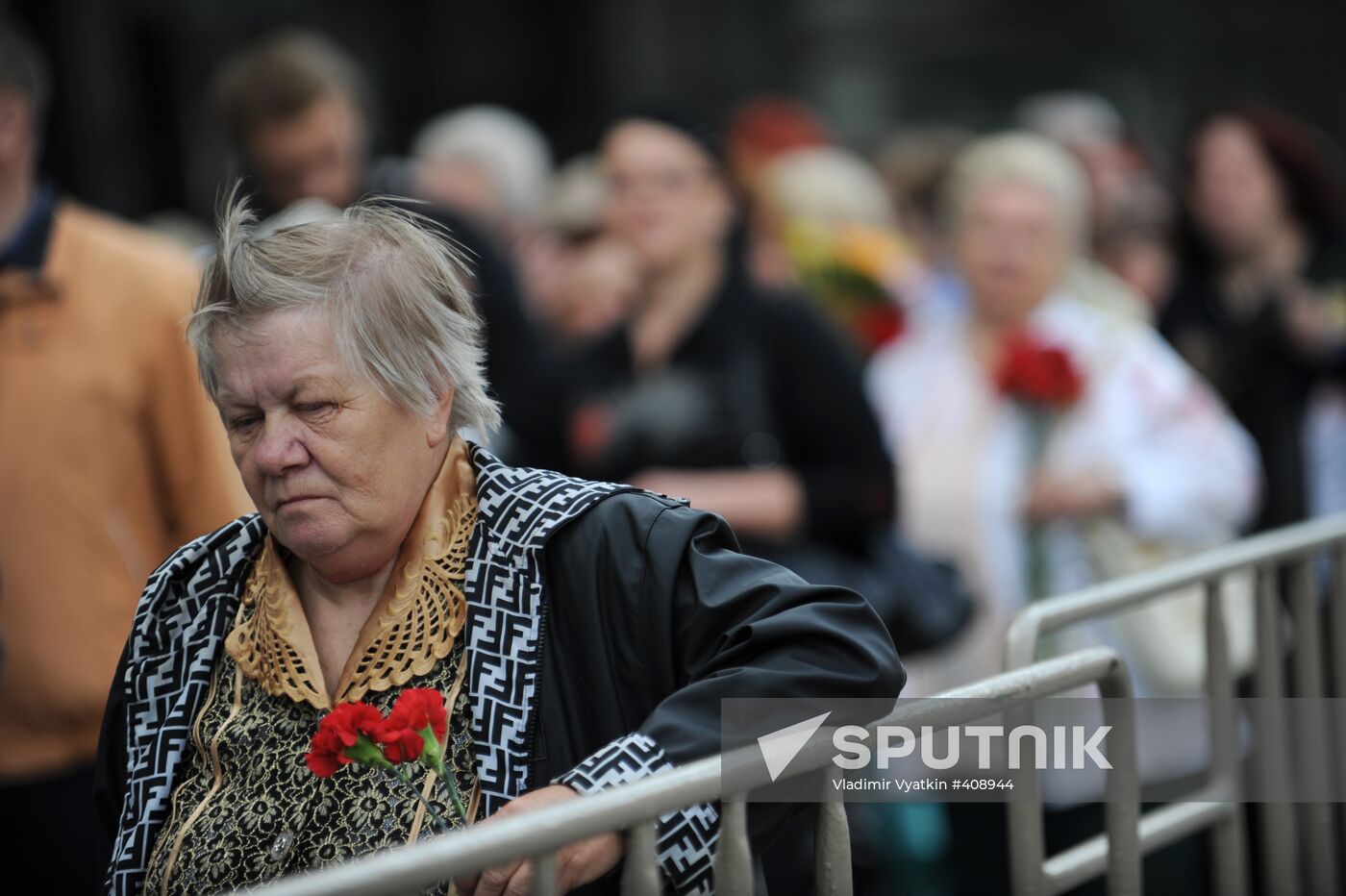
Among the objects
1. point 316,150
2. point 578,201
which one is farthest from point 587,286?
point 316,150

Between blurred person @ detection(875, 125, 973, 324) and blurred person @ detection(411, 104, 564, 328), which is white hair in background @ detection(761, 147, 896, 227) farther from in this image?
blurred person @ detection(411, 104, 564, 328)

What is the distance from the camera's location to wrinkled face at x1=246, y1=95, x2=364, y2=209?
426 centimetres

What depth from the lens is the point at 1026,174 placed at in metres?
5.06

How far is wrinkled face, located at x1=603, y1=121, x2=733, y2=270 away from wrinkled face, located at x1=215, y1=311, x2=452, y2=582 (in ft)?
6.81

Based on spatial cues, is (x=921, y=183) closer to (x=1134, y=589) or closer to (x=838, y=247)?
(x=838, y=247)

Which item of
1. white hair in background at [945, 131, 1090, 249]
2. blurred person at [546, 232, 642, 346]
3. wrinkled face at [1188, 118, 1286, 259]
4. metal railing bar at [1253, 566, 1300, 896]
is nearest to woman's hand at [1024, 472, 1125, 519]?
white hair in background at [945, 131, 1090, 249]

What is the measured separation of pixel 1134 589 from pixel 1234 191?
132 inches

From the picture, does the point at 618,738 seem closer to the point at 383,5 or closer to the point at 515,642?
the point at 515,642

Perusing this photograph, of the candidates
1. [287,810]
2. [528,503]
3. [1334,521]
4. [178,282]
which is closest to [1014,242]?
[1334,521]

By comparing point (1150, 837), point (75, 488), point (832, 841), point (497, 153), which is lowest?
point (1150, 837)

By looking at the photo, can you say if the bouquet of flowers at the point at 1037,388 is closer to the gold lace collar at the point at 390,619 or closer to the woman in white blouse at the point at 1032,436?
the woman in white blouse at the point at 1032,436

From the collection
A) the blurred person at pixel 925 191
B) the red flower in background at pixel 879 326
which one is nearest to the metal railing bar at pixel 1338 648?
the red flower in background at pixel 879 326

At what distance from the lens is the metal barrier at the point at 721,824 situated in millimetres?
1723

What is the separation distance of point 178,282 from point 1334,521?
2545mm
